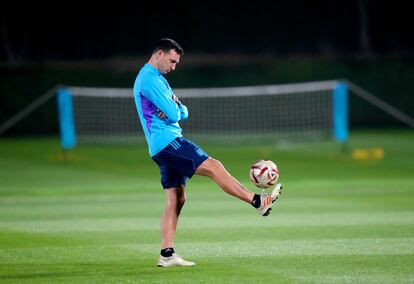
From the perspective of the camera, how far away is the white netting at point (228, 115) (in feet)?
108

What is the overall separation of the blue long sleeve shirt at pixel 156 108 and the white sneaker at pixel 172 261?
101cm

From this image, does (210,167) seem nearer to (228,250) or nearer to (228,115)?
(228,250)

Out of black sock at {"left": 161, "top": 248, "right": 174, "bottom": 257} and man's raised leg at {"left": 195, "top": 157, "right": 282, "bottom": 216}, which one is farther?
black sock at {"left": 161, "top": 248, "right": 174, "bottom": 257}

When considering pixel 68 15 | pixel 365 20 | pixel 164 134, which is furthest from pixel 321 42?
pixel 164 134

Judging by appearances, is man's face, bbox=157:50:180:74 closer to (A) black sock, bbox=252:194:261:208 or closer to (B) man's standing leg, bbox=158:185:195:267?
(B) man's standing leg, bbox=158:185:195:267

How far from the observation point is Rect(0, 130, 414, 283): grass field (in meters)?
9.48

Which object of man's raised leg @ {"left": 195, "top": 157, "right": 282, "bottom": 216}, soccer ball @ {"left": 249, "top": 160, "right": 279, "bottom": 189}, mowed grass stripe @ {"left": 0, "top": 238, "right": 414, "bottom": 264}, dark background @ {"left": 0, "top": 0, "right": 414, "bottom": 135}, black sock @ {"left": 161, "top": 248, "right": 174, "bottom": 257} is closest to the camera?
man's raised leg @ {"left": 195, "top": 157, "right": 282, "bottom": 216}

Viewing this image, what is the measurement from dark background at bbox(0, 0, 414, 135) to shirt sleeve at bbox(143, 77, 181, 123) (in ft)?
84.8

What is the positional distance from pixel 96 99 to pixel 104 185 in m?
13.3

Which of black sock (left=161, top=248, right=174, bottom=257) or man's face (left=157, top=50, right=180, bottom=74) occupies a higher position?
man's face (left=157, top=50, right=180, bottom=74)

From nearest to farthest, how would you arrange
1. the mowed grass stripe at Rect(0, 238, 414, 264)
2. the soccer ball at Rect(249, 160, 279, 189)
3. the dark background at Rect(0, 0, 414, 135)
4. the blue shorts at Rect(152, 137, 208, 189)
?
the blue shorts at Rect(152, 137, 208, 189) → the soccer ball at Rect(249, 160, 279, 189) → the mowed grass stripe at Rect(0, 238, 414, 264) → the dark background at Rect(0, 0, 414, 135)

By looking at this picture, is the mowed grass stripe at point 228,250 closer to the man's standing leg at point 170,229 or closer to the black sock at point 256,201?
the man's standing leg at point 170,229

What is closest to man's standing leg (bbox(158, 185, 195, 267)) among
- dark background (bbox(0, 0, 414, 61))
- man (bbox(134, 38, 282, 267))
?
man (bbox(134, 38, 282, 267))

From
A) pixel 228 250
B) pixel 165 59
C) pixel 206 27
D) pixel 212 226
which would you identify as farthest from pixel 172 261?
pixel 206 27
